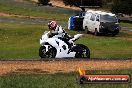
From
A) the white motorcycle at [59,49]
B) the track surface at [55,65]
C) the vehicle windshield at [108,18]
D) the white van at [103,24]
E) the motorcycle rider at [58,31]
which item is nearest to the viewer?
the track surface at [55,65]

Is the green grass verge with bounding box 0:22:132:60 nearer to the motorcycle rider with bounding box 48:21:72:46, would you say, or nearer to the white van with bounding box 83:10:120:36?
the white van with bounding box 83:10:120:36

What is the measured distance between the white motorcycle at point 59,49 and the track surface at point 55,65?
4.77 ft

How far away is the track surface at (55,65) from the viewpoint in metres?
15.8

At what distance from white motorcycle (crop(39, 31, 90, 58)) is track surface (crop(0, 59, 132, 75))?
1453mm

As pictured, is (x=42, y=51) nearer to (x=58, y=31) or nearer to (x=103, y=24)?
(x=58, y=31)

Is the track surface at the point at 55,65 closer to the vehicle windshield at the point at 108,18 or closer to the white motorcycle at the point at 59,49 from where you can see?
the white motorcycle at the point at 59,49

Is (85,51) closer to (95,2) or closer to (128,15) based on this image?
(128,15)

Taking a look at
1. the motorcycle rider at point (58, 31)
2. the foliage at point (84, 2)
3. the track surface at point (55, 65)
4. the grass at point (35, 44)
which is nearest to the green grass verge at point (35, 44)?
the grass at point (35, 44)

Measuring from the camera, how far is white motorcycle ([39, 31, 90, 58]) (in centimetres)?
1917

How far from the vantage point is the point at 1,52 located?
2814cm

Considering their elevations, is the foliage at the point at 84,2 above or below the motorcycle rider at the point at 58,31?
below

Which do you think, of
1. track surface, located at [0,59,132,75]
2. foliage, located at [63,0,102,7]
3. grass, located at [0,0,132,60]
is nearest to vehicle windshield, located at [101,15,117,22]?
grass, located at [0,0,132,60]

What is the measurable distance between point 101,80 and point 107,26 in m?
30.9

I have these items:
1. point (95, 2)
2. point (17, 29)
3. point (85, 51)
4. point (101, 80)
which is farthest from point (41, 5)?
point (101, 80)
